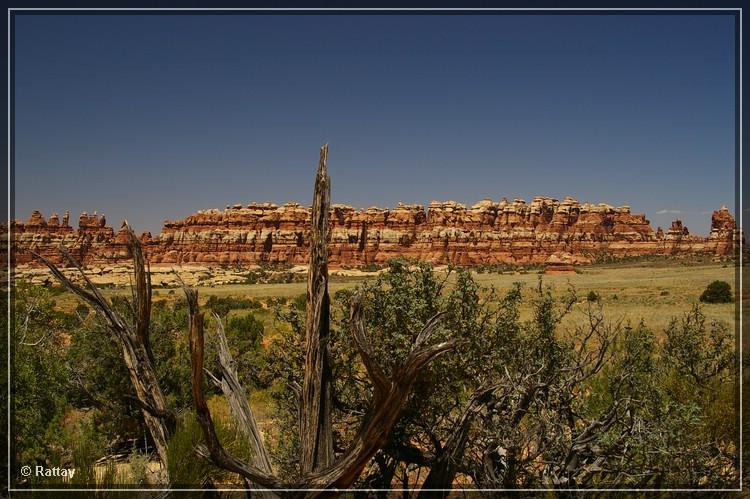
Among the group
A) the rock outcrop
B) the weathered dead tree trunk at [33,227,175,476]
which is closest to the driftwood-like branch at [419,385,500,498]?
the weathered dead tree trunk at [33,227,175,476]

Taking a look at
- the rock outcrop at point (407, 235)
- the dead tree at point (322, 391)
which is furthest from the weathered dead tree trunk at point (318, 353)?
the rock outcrop at point (407, 235)

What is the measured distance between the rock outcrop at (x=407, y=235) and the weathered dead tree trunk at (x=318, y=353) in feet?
291

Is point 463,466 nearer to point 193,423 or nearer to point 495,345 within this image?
point 495,345

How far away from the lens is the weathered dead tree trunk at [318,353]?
4.34m

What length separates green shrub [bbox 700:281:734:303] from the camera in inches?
1167

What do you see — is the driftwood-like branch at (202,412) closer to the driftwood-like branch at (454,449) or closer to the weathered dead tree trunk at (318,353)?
the weathered dead tree trunk at (318,353)

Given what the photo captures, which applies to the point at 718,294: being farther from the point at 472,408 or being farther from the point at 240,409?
the point at 240,409

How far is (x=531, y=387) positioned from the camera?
554 centimetres

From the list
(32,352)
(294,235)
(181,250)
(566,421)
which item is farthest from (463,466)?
(181,250)

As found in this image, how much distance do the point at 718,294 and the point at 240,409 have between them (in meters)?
33.6

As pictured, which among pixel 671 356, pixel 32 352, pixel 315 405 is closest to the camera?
pixel 315 405

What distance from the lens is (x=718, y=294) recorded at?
30.3 m

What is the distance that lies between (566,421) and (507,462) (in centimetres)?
135

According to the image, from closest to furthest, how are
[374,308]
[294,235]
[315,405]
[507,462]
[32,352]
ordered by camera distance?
[315,405] < [507,462] < [374,308] < [32,352] < [294,235]
